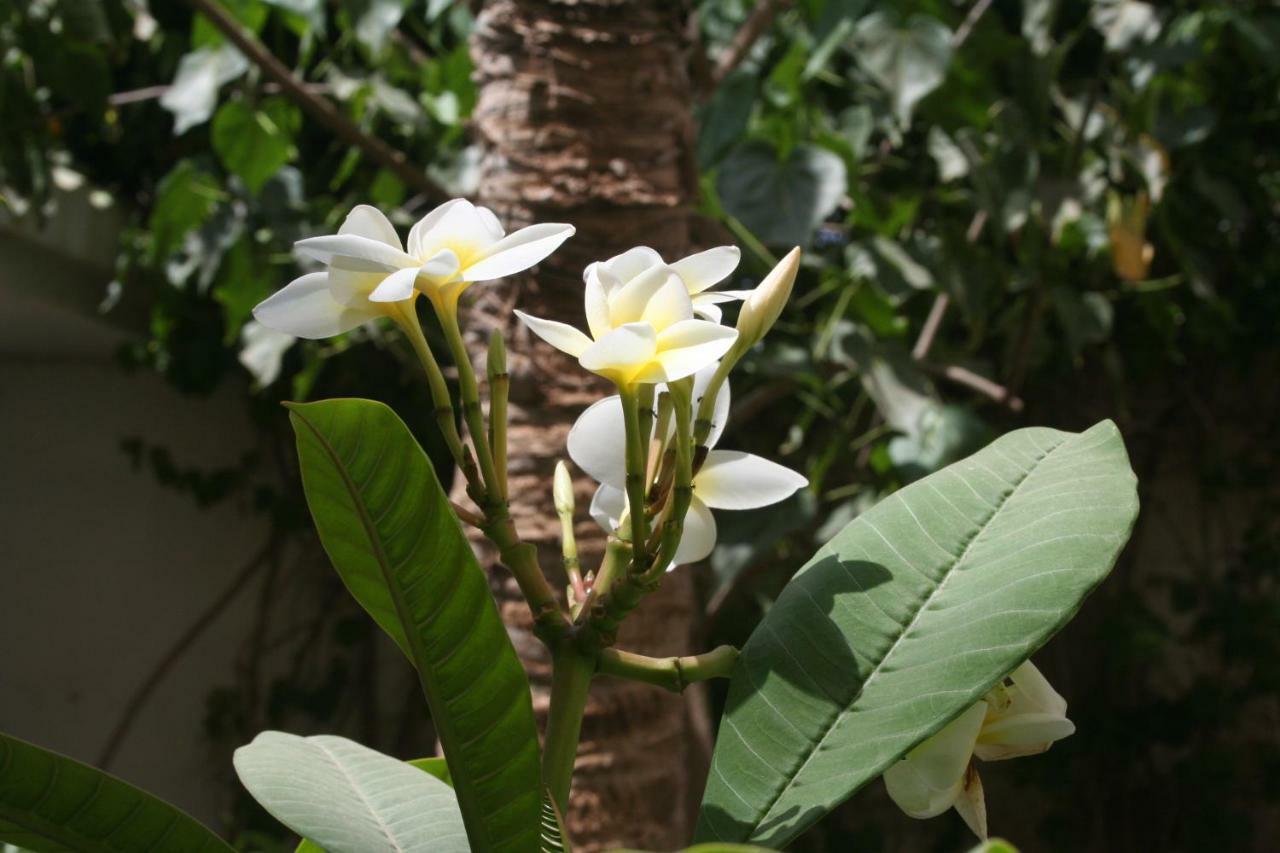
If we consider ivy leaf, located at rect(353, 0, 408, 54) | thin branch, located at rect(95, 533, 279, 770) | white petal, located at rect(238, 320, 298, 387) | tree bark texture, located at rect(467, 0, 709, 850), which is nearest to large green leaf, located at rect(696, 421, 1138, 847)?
tree bark texture, located at rect(467, 0, 709, 850)

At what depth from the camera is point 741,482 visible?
1.38 ft

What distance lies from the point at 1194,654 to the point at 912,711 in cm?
296

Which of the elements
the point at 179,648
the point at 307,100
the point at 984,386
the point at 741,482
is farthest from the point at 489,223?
the point at 179,648

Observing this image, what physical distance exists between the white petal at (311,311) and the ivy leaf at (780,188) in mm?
896

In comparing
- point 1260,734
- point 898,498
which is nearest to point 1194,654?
point 1260,734

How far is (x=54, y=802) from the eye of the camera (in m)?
0.33

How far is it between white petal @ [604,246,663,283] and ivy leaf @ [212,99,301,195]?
54.3 inches

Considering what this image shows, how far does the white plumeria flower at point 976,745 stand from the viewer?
1.20 feet

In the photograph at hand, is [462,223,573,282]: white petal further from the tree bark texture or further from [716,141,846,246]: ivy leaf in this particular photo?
[716,141,846,246]: ivy leaf

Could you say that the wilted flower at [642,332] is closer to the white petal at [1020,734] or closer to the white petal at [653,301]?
the white petal at [653,301]

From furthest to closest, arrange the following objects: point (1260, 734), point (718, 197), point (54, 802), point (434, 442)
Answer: point (1260, 734), point (434, 442), point (718, 197), point (54, 802)

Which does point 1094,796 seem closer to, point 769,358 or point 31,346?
point 769,358

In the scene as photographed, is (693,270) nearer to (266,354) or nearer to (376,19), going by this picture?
→ (376,19)

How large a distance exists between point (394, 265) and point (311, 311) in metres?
0.04
